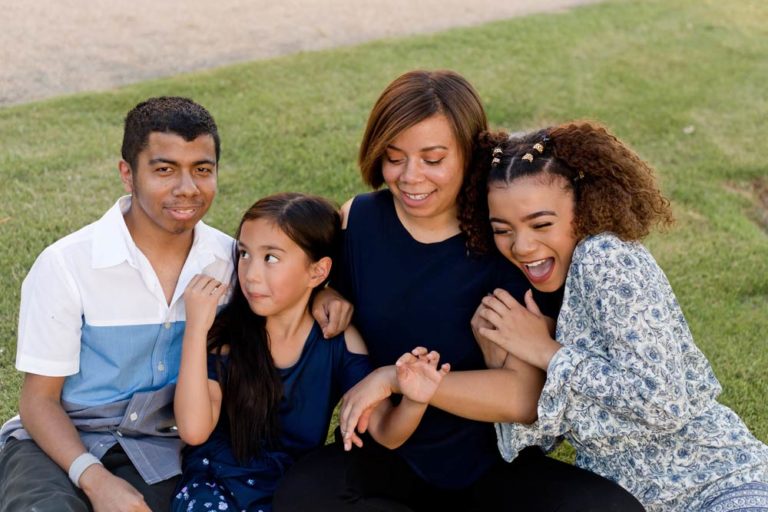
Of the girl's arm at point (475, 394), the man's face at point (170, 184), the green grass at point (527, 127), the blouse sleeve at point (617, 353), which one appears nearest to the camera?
the blouse sleeve at point (617, 353)

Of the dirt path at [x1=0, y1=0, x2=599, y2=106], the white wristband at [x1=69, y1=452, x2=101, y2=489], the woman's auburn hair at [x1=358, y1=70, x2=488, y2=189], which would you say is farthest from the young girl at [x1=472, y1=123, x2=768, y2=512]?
the dirt path at [x1=0, y1=0, x2=599, y2=106]

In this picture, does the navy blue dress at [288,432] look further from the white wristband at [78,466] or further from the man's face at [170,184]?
the man's face at [170,184]

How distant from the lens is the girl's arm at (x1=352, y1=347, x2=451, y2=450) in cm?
279

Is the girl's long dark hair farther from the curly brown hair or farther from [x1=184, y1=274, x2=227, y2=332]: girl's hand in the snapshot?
the curly brown hair

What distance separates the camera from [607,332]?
110 inches

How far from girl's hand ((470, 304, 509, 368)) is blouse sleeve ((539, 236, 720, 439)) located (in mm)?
193

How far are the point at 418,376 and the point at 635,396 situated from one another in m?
0.63

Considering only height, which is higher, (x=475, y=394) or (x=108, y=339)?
(x=108, y=339)

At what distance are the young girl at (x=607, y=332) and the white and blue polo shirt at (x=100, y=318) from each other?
106 centimetres

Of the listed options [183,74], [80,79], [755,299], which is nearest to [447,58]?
[183,74]

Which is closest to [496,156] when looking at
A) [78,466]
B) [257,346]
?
[257,346]

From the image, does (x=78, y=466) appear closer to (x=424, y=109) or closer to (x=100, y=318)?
(x=100, y=318)

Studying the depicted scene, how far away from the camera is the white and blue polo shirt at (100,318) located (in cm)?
296

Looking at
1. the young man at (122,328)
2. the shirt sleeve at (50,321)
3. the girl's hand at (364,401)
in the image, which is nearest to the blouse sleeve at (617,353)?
the girl's hand at (364,401)
